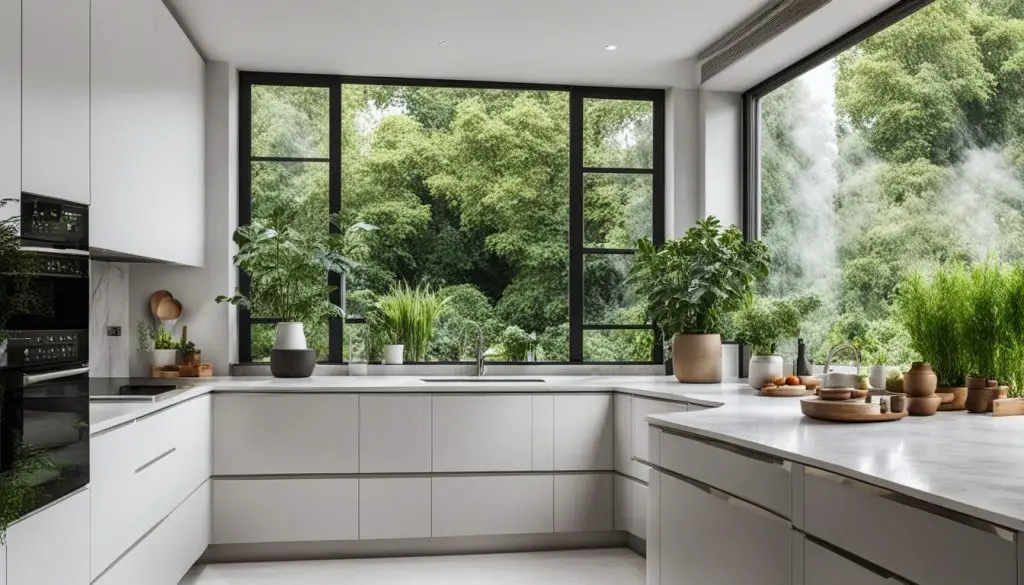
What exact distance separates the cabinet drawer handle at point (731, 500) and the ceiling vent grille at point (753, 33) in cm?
233

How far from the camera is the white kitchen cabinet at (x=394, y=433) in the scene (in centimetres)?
460

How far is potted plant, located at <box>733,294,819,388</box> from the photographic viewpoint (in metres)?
4.28

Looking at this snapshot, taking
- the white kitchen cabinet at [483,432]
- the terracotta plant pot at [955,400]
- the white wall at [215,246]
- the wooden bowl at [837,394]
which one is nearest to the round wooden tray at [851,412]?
the wooden bowl at [837,394]

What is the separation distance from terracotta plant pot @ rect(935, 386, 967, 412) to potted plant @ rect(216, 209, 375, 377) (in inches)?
124

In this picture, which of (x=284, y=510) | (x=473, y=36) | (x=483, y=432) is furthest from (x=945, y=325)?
(x=284, y=510)

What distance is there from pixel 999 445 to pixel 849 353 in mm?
2301

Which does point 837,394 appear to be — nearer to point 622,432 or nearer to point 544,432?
point 622,432

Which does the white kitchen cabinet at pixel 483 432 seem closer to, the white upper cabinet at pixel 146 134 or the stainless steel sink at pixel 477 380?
the stainless steel sink at pixel 477 380

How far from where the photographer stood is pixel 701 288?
4.68 m

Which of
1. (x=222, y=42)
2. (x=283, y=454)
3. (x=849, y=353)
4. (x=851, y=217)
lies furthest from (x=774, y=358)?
(x=222, y=42)

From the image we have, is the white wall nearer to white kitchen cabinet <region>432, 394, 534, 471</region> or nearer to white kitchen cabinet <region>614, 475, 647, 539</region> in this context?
white kitchen cabinet <region>432, 394, 534, 471</region>

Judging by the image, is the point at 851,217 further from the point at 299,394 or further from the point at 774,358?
the point at 299,394

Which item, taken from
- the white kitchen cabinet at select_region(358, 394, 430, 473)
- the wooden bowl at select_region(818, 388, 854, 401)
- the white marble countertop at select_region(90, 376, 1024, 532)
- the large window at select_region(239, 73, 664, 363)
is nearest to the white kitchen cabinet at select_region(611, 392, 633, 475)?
the white marble countertop at select_region(90, 376, 1024, 532)

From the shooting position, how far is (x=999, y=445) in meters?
2.24
